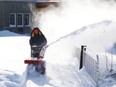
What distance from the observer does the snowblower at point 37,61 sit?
36.2ft

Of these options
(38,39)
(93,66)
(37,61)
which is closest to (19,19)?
(38,39)

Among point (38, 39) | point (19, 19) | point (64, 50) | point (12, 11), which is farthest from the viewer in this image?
point (19, 19)

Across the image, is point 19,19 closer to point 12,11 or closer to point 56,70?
point 12,11

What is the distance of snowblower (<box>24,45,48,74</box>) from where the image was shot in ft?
36.2

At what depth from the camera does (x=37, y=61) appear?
1105 cm

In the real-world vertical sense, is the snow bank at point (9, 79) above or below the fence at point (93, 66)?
above

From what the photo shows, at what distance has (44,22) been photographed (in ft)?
104

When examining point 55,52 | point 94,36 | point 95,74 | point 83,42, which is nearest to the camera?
point 95,74

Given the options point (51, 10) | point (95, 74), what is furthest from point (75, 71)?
point (51, 10)

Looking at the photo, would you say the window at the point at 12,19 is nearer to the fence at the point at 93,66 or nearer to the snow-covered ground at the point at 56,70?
the snow-covered ground at the point at 56,70

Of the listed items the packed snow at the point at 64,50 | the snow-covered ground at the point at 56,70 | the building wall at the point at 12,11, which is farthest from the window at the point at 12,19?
the snow-covered ground at the point at 56,70

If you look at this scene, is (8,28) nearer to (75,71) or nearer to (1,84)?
(75,71)

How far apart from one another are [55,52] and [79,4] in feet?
44.8

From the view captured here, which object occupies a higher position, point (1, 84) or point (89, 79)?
point (1, 84)
